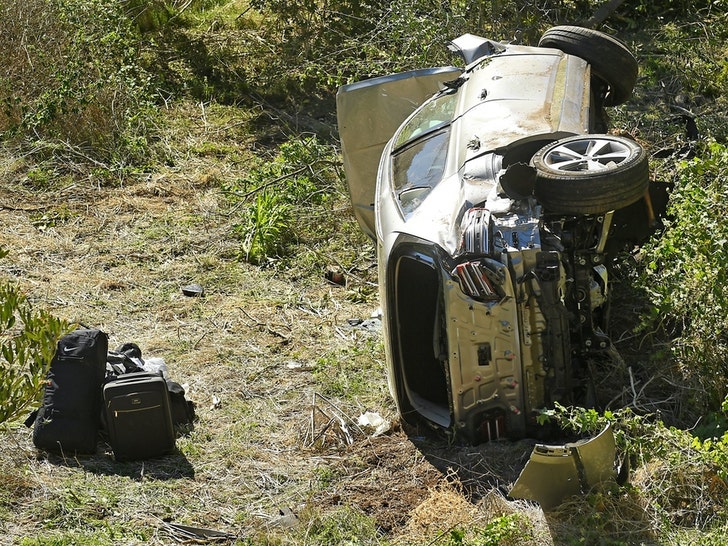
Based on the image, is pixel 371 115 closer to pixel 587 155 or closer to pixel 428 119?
pixel 428 119

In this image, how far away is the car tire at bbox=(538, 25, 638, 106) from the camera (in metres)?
7.44

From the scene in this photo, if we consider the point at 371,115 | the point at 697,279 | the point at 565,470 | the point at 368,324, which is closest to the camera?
the point at 565,470

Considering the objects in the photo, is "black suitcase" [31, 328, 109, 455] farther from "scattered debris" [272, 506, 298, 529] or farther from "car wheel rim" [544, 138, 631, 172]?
"car wheel rim" [544, 138, 631, 172]

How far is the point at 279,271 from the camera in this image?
8477 mm

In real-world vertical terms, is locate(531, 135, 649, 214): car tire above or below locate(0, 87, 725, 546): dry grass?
above

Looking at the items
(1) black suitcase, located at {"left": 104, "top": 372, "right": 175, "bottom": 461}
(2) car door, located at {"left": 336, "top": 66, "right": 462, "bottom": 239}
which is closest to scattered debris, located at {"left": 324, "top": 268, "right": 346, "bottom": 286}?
(2) car door, located at {"left": 336, "top": 66, "right": 462, "bottom": 239}

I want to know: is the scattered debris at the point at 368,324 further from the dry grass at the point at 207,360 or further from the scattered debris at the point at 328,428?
the scattered debris at the point at 328,428

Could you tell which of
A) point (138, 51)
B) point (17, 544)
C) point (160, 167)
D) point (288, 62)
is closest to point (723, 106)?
point (288, 62)

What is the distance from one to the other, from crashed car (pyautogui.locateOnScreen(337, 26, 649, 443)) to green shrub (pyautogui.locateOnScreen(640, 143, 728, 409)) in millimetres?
348

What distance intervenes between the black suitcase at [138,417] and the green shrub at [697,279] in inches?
113

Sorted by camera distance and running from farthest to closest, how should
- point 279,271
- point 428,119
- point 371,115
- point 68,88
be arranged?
1. point 68,88
2. point 279,271
3. point 371,115
4. point 428,119

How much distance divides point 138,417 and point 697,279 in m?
3.25

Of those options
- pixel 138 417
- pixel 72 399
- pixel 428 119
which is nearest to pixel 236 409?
pixel 138 417

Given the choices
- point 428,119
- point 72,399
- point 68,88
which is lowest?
point 72,399
